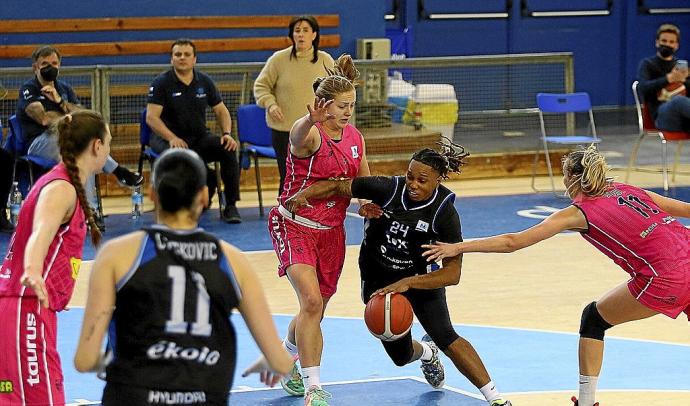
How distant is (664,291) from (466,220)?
6.13m

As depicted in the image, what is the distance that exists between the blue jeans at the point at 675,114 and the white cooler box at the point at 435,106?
2291mm

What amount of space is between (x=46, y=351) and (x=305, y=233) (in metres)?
2.27

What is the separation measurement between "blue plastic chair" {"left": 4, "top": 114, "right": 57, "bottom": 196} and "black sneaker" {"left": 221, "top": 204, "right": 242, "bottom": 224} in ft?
5.54

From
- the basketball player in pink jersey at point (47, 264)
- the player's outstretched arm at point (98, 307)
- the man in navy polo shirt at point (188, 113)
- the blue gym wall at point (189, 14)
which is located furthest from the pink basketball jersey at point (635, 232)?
the blue gym wall at point (189, 14)

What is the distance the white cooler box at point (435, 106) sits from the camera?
564 inches

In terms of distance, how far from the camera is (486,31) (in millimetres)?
19938

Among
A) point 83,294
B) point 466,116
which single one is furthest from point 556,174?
point 83,294

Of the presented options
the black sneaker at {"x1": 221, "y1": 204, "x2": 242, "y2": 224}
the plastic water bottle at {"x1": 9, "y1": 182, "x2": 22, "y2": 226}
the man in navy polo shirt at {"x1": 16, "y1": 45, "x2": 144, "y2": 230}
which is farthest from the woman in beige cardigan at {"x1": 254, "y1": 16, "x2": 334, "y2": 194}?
the plastic water bottle at {"x1": 9, "y1": 182, "x2": 22, "y2": 226}

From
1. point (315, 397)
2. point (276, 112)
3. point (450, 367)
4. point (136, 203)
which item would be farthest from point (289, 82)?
point (315, 397)

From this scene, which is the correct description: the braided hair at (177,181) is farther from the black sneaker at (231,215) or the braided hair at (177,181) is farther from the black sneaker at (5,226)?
the black sneaker at (5,226)

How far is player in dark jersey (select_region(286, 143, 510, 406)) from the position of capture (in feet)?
20.4

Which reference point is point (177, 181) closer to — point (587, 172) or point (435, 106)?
point (587, 172)

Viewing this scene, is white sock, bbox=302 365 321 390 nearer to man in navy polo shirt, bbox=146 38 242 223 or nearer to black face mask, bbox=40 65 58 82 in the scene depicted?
man in navy polo shirt, bbox=146 38 242 223

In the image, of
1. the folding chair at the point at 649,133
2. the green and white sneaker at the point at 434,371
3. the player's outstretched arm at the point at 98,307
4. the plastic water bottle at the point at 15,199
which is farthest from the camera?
the folding chair at the point at 649,133
